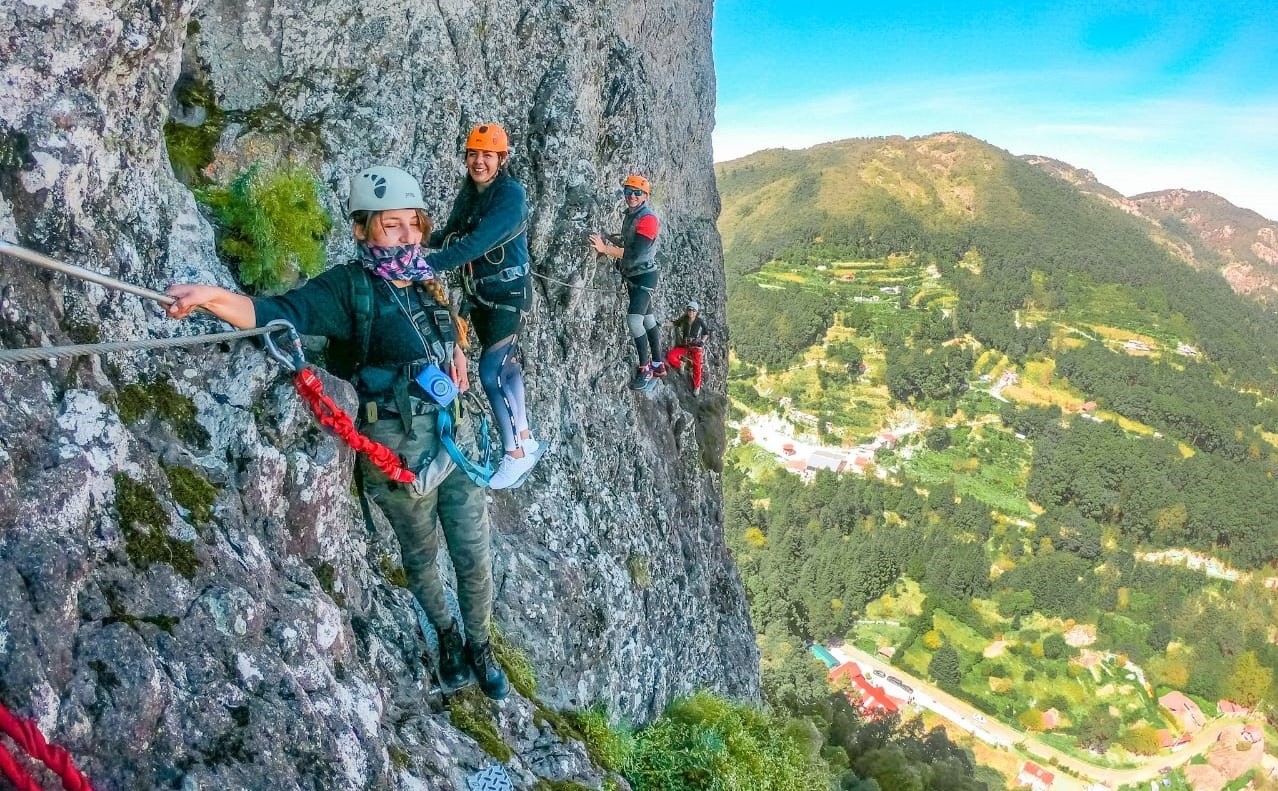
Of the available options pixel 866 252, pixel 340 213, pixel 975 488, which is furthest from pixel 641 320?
pixel 866 252

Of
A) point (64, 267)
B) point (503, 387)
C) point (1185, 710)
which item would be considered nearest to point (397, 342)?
point (64, 267)

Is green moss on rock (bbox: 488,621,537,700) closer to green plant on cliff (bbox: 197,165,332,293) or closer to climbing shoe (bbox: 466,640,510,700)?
climbing shoe (bbox: 466,640,510,700)

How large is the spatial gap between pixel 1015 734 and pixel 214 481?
9268 centimetres

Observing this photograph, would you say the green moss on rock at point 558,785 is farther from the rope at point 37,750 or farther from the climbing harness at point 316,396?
the rope at point 37,750

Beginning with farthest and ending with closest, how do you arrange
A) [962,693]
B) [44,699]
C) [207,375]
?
[962,693], [207,375], [44,699]

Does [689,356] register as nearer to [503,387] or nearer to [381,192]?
[503,387]

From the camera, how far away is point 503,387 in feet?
24.9

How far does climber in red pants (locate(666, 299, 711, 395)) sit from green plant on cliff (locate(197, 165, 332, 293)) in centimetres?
1380

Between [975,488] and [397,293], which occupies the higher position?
[397,293]

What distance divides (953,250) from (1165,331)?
52.2 meters

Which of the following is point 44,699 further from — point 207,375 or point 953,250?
point 953,250

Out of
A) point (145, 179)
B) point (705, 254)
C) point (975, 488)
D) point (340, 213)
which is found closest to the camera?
point (145, 179)

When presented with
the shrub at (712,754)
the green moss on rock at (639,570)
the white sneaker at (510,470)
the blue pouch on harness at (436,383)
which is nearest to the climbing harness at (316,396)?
the blue pouch on harness at (436,383)

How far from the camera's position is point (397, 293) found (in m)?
4.35
